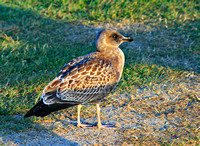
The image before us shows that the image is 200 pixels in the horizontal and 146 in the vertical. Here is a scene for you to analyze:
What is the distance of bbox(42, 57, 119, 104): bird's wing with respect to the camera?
197 inches

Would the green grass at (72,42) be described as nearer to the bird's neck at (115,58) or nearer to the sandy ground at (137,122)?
the sandy ground at (137,122)

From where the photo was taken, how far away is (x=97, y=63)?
17.2 feet

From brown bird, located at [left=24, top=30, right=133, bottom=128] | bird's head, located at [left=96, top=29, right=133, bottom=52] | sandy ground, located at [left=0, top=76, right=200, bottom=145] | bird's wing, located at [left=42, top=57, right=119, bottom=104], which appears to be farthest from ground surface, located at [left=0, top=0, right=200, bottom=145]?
bird's head, located at [left=96, top=29, right=133, bottom=52]

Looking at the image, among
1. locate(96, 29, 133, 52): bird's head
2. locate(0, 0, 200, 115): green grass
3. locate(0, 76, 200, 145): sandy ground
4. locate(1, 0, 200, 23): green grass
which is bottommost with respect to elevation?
locate(0, 76, 200, 145): sandy ground

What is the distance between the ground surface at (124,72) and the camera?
5.06 metres

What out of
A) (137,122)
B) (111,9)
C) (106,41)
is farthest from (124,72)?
(111,9)

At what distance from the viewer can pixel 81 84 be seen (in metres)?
→ 5.11

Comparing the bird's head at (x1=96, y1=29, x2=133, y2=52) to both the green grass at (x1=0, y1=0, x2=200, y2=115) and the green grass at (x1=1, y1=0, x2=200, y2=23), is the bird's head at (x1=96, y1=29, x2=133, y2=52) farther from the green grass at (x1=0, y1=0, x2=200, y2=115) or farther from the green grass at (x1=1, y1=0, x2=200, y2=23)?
the green grass at (x1=1, y1=0, x2=200, y2=23)

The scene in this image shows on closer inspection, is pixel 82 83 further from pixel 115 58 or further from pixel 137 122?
pixel 137 122

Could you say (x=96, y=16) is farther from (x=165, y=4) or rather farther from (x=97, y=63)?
(x=97, y=63)

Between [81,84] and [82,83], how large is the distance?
0.02 metres

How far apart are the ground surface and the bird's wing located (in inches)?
19.9

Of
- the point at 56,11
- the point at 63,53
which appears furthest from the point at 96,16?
the point at 63,53

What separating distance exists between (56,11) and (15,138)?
6.14m
